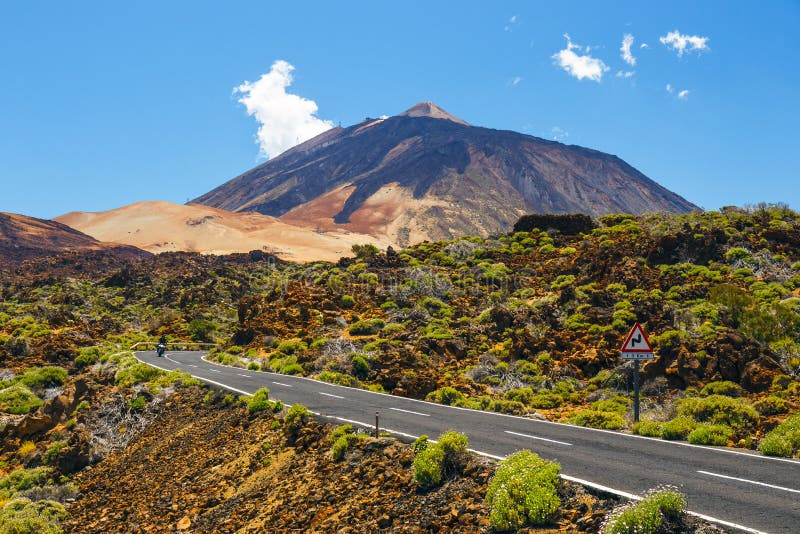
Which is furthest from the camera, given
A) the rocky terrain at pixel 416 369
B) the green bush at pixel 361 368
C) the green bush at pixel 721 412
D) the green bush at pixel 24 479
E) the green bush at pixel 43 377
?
the green bush at pixel 43 377

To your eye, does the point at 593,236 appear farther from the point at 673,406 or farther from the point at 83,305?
the point at 83,305

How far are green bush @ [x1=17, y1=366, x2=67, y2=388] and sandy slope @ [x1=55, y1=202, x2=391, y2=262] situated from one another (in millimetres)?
80210

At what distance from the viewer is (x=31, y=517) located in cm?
1310

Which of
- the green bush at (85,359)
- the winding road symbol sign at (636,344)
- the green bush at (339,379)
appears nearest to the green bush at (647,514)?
the winding road symbol sign at (636,344)

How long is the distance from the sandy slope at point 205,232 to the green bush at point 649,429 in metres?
99.3

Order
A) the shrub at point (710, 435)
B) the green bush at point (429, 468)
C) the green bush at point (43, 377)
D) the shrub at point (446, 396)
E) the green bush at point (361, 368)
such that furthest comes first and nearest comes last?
the green bush at point (43, 377)
the green bush at point (361, 368)
the shrub at point (446, 396)
the shrub at point (710, 435)
the green bush at point (429, 468)

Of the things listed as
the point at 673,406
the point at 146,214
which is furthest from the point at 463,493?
the point at 146,214

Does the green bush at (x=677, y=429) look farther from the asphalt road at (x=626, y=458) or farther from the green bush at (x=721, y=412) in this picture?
the green bush at (x=721, y=412)

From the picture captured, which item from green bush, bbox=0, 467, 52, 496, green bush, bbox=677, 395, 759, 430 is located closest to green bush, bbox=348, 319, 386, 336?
green bush, bbox=0, 467, 52, 496

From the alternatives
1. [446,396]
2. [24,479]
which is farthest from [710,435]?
[24,479]

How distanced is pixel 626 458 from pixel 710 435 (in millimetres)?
2826

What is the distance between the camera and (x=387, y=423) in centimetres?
1348

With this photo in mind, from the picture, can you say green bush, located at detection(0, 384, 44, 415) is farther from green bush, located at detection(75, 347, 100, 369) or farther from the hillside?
the hillside

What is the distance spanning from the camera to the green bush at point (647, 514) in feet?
20.5
